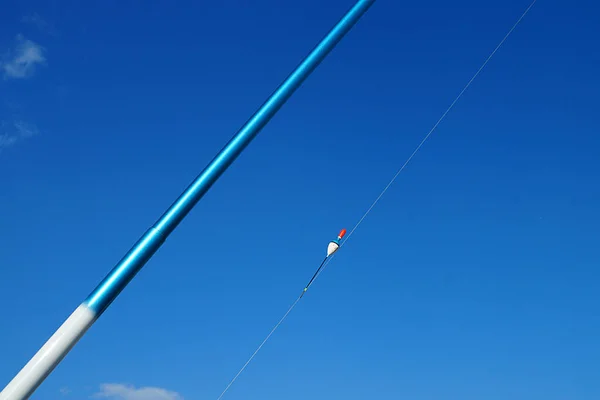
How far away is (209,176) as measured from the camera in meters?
8.77

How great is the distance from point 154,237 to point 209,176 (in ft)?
3.83

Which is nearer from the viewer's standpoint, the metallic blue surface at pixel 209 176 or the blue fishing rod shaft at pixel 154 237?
the blue fishing rod shaft at pixel 154 237

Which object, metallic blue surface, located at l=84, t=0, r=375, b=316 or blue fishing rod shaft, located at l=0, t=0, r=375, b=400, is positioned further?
metallic blue surface, located at l=84, t=0, r=375, b=316

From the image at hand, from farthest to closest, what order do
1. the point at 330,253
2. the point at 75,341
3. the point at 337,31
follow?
the point at 330,253 < the point at 337,31 < the point at 75,341

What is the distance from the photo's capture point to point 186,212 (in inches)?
339

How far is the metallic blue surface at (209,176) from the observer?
25.7 feet

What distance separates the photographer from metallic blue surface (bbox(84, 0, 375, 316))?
7.84 m

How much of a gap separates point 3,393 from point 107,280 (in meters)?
1.69

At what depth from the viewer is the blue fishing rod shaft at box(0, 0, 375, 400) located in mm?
7141

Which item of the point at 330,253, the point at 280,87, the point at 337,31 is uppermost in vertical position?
the point at 337,31

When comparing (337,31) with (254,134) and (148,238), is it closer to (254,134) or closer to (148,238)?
(254,134)

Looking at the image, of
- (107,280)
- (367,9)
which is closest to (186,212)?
(107,280)

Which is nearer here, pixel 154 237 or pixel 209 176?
pixel 154 237

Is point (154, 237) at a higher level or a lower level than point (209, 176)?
lower
